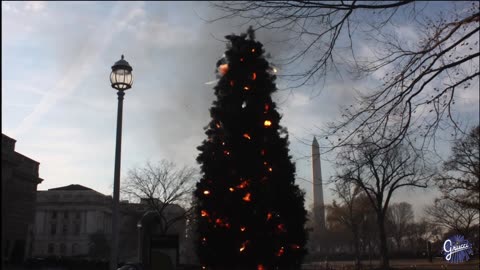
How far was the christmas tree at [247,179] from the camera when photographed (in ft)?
53.7

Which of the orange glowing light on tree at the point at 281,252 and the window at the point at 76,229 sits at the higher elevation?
the window at the point at 76,229

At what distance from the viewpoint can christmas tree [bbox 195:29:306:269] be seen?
16375 millimetres

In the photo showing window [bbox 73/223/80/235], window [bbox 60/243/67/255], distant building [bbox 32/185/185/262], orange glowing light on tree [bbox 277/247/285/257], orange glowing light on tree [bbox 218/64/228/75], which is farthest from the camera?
window [bbox 60/243/67/255]

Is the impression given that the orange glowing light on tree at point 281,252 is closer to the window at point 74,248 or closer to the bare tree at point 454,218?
the bare tree at point 454,218

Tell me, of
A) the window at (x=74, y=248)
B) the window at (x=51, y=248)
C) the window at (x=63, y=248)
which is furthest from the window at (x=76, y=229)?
the window at (x=51, y=248)

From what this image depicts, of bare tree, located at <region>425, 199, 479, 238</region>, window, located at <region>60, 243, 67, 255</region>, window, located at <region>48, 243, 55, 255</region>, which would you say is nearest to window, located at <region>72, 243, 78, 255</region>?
window, located at <region>60, 243, 67, 255</region>

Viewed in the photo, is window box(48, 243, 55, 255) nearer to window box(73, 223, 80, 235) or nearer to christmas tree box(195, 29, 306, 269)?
window box(73, 223, 80, 235)

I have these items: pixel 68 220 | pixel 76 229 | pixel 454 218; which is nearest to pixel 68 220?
pixel 68 220

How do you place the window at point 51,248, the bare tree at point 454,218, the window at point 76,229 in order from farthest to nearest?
the window at point 51,248
the window at point 76,229
the bare tree at point 454,218

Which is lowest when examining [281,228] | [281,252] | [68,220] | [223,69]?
[281,252]

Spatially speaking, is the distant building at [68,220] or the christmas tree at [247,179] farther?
the distant building at [68,220]

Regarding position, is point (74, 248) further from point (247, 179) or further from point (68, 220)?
point (247, 179)

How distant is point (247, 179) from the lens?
16.8m

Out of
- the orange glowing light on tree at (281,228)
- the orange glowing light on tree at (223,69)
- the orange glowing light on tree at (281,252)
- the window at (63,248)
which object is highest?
the orange glowing light on tree at (223,69)
